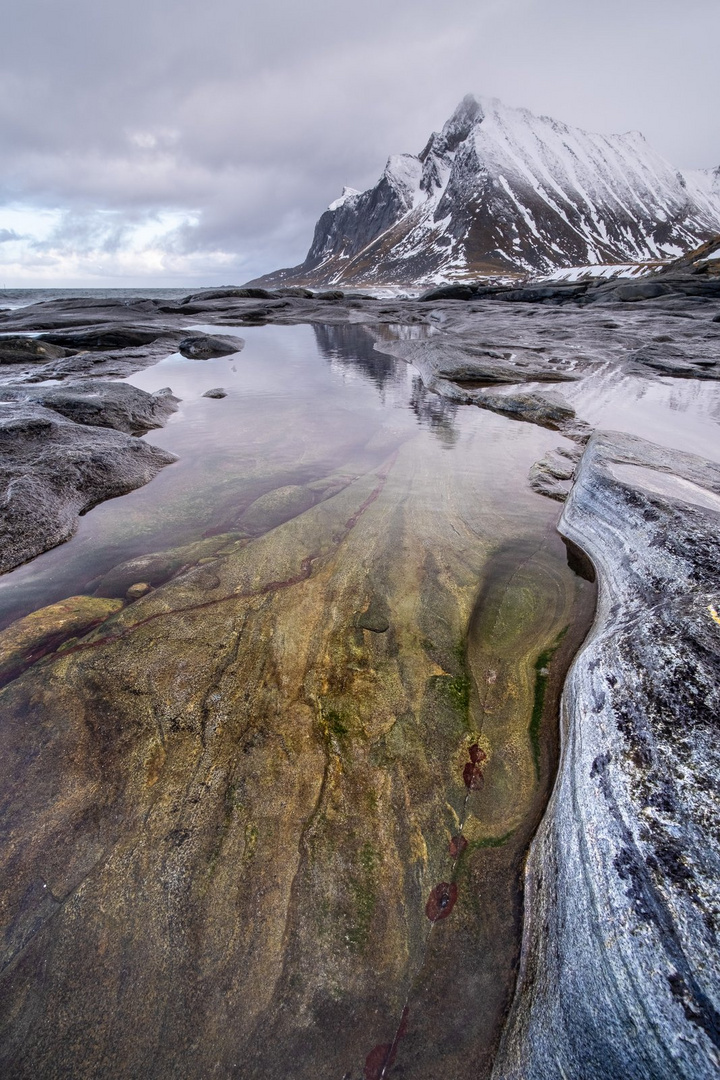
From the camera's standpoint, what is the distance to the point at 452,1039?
210 centimetres

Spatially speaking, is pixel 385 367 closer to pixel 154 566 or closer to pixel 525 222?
pixel 154 566

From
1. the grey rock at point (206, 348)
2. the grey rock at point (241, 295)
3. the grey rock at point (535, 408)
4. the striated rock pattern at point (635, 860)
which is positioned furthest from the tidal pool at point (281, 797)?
the grey rock at point (241, 295)

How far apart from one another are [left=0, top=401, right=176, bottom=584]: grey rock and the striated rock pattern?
4760mm

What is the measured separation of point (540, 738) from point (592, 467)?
13.9 ft

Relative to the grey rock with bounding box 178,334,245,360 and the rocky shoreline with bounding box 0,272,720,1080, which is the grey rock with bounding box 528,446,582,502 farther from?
the grey rock with bounding box 178,334,245,360

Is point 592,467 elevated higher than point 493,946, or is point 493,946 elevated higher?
point 592,467

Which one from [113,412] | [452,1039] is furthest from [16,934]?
[113,412]

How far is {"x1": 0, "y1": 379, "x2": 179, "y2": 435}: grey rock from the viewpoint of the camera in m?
10.8

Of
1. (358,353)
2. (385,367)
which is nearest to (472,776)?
(385,367)

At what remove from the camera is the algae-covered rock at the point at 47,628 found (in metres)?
3.87

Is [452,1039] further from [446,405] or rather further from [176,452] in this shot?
[446,405]

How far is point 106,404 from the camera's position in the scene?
37.0 feet

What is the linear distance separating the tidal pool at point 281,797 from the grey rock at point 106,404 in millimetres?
5993

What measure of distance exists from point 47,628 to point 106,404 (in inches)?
353
